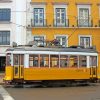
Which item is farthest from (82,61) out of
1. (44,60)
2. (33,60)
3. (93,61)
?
(33,60)

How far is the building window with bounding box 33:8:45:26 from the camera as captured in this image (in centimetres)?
4647

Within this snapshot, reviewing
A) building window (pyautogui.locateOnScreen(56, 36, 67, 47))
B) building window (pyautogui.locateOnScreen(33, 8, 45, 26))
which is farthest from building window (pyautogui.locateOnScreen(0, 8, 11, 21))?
building window (pyautogui.locateOnScreen(56, 36, 67, 47))

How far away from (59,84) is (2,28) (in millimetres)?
15010

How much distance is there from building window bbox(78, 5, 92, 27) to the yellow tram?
508 inches

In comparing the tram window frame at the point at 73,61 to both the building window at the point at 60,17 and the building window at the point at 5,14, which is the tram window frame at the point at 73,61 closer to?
the building window at the point at 60,17

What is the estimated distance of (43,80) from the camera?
32.3m

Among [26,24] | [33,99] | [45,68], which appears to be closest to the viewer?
[33,99]

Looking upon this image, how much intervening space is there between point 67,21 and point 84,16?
2.01 meters

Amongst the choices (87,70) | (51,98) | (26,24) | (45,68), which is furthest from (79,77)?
(26,24)

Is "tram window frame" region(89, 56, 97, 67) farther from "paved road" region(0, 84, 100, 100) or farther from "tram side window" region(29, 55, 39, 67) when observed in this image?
"paved road" region(0, 84, 100, 100)

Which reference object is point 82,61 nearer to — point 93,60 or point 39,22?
point 93,60

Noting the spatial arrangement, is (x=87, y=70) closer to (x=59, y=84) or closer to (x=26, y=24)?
(x=59, y=84)

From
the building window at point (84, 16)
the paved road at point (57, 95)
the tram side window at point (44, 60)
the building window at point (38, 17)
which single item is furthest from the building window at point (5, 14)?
the paved road at point (57, 95)

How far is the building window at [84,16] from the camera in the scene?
46812 mm
